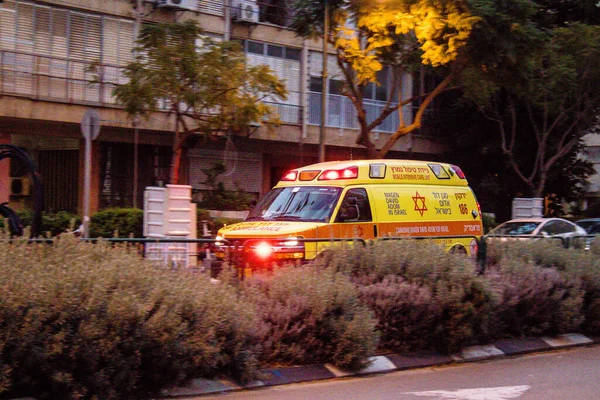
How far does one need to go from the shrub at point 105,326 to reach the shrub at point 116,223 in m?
13.6

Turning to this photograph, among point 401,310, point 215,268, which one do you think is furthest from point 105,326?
point 401,310

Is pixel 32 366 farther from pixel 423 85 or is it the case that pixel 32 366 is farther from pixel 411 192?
pixel 423 85

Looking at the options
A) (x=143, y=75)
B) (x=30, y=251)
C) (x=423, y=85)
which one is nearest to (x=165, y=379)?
(x=30, y=251)

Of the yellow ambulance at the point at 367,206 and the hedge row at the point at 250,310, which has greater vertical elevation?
the yellow ambulance at the point at 367,206

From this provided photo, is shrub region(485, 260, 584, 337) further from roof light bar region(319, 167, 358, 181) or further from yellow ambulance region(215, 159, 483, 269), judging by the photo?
roof light bar region(319, 167, 358, 181)

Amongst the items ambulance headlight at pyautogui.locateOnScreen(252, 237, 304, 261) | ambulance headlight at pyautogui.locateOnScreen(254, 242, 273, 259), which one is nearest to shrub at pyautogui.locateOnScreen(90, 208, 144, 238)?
ambulance headlight at pyautogui.locateOnScreen(252, 237, 304, 261)

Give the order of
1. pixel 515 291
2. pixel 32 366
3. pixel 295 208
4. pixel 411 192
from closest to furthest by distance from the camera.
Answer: pixel 32 366 → pixel 515 291 → pixel 295 208 → pixel 411 192

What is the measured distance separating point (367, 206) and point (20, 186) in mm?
14275

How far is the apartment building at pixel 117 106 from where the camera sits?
2319 centimetres

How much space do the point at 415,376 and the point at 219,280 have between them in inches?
98.4

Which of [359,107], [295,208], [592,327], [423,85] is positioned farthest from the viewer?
[423,85]

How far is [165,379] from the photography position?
24.5 feet

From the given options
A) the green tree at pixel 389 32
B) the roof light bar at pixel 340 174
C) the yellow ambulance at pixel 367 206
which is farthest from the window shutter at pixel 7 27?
the roof light bar at pixel 340 174

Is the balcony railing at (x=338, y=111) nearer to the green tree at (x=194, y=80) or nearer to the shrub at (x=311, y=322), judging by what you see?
the green tree at (x=194, y=80)
